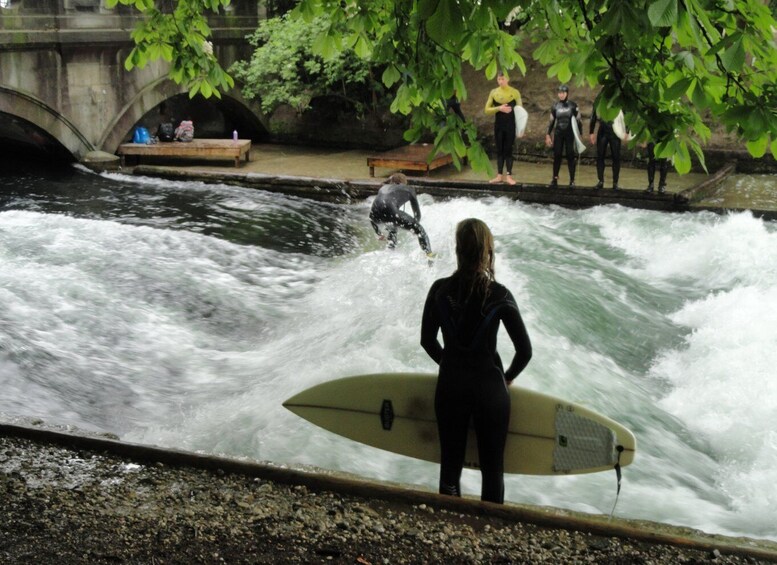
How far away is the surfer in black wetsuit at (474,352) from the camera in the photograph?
430 centimetres

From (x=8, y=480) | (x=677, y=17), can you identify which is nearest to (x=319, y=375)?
(x=8, y=480)

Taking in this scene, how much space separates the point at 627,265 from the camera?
12.1m

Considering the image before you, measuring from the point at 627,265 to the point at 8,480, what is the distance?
9243 mm

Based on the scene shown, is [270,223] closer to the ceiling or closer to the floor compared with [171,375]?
closer to the ceiling

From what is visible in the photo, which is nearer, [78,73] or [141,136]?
[78,73]

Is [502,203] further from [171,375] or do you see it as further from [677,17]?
[677,17]

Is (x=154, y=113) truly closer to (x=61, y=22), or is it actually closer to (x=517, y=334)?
(x=61, y=22)

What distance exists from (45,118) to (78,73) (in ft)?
3.85

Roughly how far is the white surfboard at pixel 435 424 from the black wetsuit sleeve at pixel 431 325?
0.36 m

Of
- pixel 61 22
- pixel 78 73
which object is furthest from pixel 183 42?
pixel 78 73

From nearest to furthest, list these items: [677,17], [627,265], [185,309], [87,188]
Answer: [677,17] < [185,309] < [627,265] < [87,188]

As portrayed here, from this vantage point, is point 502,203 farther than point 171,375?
Yes

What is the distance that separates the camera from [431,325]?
4516mm

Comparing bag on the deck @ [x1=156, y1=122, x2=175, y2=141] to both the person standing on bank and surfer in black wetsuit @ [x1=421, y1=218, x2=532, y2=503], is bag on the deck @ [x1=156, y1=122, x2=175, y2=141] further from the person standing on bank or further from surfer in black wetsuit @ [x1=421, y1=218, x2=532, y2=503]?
surfer in black wetsuit @ [x1=421, y1=218, x2=532, y2=503]
